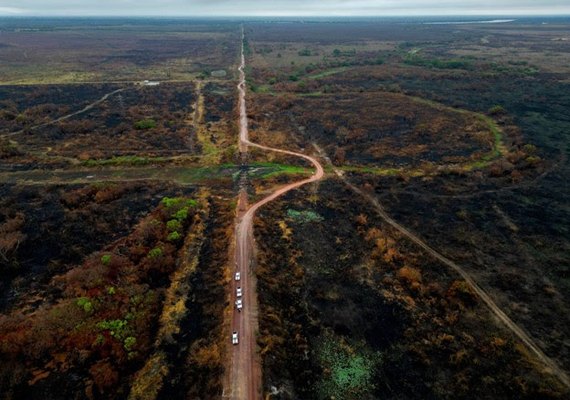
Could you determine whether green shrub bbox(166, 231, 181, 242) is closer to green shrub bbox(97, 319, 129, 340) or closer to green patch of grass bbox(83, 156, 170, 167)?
green shrub bbox(97, 319, 129, 340)

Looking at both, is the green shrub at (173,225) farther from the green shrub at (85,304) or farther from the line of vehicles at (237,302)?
the green shrub at (85,304)

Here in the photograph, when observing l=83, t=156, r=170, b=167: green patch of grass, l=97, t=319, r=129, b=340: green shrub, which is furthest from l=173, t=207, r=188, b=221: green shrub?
l=83, t=156, r=170, b=167: green patch of grass

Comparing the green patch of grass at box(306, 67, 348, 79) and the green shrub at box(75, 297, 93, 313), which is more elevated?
the green patch of grass at box(306, 67, 348, 79)

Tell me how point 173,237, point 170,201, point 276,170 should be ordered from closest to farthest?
point 173,237 < point 170,201 < point 276,170

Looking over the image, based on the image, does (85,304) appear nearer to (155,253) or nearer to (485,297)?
(155,253)

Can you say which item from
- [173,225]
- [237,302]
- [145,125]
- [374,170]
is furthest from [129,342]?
[145,125]

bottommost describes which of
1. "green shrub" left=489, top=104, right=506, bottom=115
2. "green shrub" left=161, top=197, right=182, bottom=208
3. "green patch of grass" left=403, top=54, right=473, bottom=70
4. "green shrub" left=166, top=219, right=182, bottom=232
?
"green shrub" left=166, top=219, right=182, bottom=232

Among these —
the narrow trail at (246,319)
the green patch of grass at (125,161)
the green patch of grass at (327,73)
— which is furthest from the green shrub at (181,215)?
the green patch of grass at (327,73)

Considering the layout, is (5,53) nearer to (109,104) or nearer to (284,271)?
(109,104)

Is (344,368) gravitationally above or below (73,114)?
below
